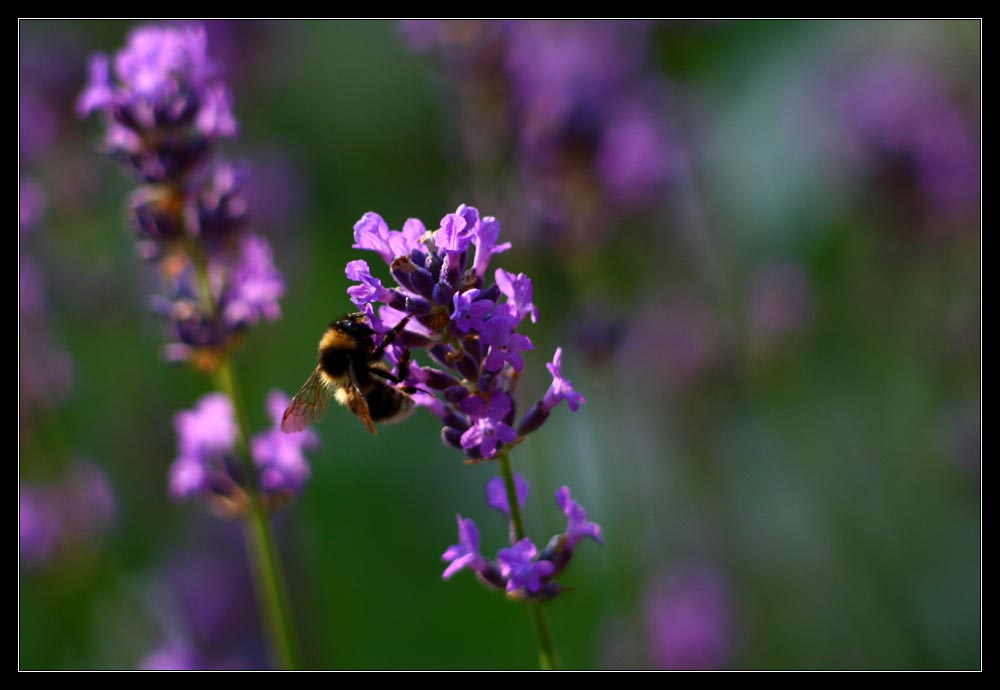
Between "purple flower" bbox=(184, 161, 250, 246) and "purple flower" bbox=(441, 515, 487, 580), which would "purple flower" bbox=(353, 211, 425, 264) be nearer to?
"purple flower" bbox=(441, 515, 487, 580)

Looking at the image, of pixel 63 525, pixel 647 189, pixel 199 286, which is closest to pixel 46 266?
pixel 63 525

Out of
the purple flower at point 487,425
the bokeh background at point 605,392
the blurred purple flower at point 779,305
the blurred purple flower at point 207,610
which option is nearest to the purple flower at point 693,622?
the bokeh background at point 605,392

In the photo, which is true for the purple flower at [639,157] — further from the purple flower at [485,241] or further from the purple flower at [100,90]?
the purple flower at [485,241]

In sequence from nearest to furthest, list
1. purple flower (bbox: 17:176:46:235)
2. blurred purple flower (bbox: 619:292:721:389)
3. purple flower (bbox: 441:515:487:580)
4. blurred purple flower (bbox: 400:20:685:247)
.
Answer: purple flower (bbox: 441:515:487:580)
purple flower (bbox: 17:176:46:235)
blurred purple flower (bbox: 400:20:685:247)
blurred purple flower (bbox: 619:292:721:389)

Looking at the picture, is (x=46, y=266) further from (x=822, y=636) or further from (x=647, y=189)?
(x=822, y=636)

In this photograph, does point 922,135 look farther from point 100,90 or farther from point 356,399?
point 100,90

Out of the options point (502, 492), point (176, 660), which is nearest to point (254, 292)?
point (502, 492)

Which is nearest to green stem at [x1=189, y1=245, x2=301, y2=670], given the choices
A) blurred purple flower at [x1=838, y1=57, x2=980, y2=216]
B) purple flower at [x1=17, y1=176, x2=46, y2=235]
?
purple flower at [x1=17, y1=176, x2=46, y2=235]
